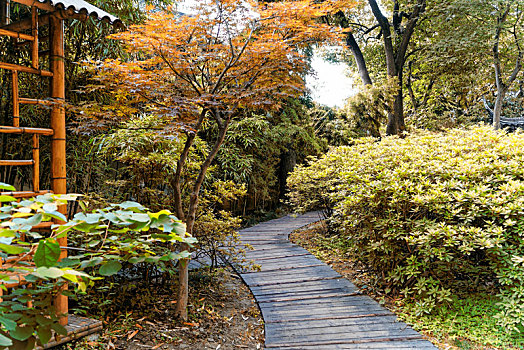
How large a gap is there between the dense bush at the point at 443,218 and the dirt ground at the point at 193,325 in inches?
53.9

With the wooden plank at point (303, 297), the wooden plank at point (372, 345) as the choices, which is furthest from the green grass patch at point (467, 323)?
the wooden plank at point (303, 297)

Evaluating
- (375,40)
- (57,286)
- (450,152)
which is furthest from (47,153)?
(375,40)

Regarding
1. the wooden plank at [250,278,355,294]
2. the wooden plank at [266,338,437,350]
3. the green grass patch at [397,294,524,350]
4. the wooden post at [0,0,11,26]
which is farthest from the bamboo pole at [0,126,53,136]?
the green grass patch at [397,294,524,350]

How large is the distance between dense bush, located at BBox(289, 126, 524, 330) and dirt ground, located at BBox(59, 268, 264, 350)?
4.49 ft

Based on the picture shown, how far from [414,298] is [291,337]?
1.22 meters

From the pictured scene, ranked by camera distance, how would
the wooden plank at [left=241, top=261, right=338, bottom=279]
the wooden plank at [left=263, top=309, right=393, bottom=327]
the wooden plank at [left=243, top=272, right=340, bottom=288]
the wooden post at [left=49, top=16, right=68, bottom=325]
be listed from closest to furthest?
the wooden post at [left=49, top=16, right=68, bottom=325]
the wooden plank at [left=263, top=309, right=393, bottom=327]
the wooden plank at [left=243, top=272, right=340, bottom=288]
the wooden plank at [left=241, top=261, right=338, bottom=279]

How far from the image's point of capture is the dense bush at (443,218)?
2875mm

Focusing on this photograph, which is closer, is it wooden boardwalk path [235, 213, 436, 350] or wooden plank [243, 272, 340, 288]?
wooden boardwalk path [235, 213, 436, 350]

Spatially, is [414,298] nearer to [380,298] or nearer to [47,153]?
[380,298]

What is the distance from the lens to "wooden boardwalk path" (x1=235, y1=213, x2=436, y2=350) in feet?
8.89

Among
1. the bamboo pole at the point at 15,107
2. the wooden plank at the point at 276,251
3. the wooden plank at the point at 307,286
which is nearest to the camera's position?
the bamboo pole at the point at 15,107

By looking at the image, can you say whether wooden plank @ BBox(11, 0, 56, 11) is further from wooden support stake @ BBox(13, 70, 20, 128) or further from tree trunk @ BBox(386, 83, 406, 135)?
tree trunk @ BBox(386, 83, 406, 135)

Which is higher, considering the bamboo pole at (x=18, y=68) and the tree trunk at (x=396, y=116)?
the tree trunk at (x=396, y=116)

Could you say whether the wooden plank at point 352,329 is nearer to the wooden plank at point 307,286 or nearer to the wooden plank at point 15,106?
the wooden plank at point 307,286
